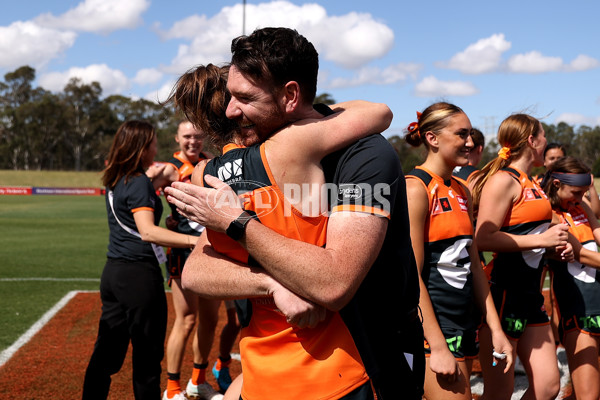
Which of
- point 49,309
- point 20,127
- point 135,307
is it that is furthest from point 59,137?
point 135,307

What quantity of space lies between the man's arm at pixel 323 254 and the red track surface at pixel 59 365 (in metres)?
4.03

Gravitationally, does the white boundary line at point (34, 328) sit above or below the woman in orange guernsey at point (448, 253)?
below

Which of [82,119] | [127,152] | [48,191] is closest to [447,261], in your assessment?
[127,152]

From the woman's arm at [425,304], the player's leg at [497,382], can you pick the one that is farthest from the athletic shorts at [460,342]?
the player's leg at [497,382]

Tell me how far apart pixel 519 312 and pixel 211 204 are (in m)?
3.10

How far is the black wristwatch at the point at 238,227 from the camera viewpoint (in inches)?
70.8

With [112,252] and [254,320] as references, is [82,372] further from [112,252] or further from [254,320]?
[254,320]

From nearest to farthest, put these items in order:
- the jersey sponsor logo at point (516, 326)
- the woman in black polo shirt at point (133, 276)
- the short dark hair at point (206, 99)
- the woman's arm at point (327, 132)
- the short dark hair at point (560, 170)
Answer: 1. the woman's arm at point (327, 132)
2. the short dark hair at point (206, 99)
3. the jersey sponsor logo at point (516, 326)
4. the woman in black polo shirt at point (133, 276)
5. the short dark hair at point (560, 170)

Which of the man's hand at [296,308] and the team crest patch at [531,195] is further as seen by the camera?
the team crest patch at [531,195]

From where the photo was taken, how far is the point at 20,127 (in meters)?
69.0

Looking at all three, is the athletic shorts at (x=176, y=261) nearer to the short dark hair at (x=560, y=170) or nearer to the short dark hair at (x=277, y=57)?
the short dark hair at (x=560, y=170)

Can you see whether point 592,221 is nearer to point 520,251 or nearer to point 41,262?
point 520,251

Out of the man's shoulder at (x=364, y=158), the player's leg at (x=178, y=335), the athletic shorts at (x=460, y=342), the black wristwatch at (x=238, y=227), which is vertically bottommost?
the player's leg at (x=178, y=335)

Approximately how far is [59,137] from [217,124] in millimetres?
74657
